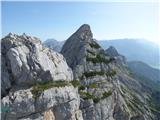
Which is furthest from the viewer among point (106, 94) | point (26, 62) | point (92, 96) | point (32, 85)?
point (106, 94)

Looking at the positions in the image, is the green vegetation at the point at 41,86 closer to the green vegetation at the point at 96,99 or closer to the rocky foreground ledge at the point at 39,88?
the rocky foreground ledge at the point at 39,88

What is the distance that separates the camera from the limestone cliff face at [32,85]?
51.5m

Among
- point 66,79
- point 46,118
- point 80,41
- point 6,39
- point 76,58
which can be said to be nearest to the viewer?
point 46,118

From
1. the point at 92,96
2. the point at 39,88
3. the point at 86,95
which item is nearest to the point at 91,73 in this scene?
the point at 92,96

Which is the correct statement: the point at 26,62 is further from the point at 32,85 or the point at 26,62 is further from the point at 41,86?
the point at 41,86

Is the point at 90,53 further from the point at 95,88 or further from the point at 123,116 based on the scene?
the point at 123,116

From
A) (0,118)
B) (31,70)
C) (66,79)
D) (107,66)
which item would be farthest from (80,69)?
(0,118)

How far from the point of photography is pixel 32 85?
55.6 meters

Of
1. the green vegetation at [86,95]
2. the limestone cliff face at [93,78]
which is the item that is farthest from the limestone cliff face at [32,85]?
the limestone cliff face at [93,78]

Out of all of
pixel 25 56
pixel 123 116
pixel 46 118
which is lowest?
pixel 123 116

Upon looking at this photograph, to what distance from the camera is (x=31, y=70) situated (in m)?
55.9

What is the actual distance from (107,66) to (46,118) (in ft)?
127

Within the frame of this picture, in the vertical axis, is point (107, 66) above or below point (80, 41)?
below

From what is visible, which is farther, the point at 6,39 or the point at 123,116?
the point at 123,116
